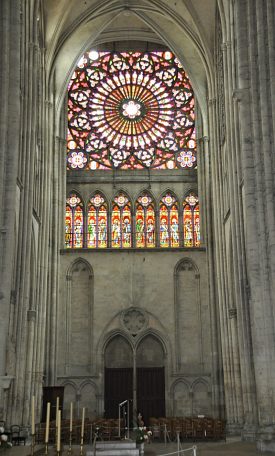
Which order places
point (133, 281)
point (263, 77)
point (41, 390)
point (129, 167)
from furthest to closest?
point (129, 167), point (133, 281), point (41, 390), point (263, 77)

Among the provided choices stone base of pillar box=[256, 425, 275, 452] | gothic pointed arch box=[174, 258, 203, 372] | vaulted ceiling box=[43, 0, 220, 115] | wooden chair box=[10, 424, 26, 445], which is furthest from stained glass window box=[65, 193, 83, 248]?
stone base of pillar box=[256, 425, 275, 452]

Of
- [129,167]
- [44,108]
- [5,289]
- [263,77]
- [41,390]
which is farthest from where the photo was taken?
[129,167]

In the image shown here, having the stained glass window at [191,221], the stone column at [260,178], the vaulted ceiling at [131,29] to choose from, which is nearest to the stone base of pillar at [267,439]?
the stone column at [260,178]

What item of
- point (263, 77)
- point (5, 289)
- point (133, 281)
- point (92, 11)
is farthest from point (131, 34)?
point (5, 289)

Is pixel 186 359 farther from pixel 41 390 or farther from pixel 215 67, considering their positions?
pixel 215 67

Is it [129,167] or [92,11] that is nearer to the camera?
[92,11]

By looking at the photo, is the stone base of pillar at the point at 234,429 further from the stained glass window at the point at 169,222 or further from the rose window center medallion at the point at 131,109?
the rose window center medallion at the point at 131,109

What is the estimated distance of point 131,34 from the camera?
33.2 meters

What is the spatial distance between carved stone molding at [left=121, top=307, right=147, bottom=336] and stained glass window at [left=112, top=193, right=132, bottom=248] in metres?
3.28

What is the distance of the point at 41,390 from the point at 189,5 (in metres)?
17.6

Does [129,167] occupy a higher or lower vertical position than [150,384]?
higher

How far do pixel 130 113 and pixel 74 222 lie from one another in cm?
669

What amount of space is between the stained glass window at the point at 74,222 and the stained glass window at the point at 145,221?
284 cm

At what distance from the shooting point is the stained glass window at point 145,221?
3156cm
